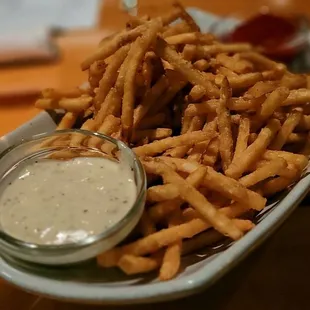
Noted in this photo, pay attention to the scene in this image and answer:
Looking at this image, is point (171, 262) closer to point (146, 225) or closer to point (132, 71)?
point (146, 225)

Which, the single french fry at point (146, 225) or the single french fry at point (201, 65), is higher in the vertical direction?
the single french fry at point (201, 65)

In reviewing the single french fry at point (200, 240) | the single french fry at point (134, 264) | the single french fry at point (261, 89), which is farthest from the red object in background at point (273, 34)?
the single french fry at point (134, 264)

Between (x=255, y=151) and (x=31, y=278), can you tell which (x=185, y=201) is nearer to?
(x=255, y=151)

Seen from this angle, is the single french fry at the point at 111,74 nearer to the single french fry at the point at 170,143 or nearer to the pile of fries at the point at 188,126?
the pile of fries at the point at 188,126

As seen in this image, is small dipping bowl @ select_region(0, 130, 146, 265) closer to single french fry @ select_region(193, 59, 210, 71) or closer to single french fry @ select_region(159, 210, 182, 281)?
single french fry @ select_region(159, 210, 182, 281)

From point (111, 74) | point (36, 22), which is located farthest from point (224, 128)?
point (36, 22)

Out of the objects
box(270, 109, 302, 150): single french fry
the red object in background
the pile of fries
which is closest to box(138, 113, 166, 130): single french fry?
the pile of fries

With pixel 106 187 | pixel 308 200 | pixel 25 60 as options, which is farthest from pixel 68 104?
pixel 25 60
